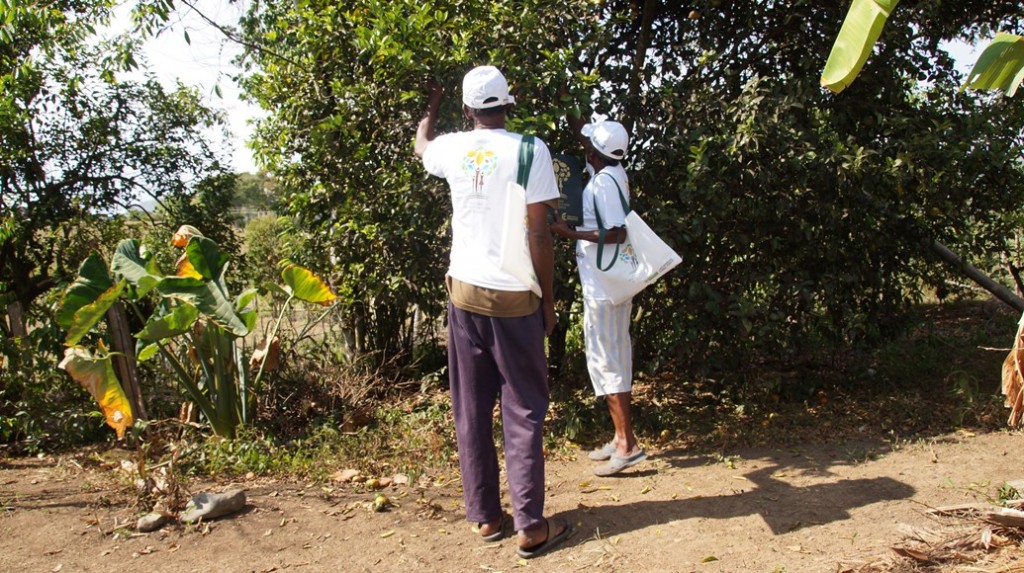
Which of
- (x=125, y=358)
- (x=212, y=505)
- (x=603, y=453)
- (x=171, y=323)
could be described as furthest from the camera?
(x=125, y=358)

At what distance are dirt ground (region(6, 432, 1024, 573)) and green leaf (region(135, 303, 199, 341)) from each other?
85cm

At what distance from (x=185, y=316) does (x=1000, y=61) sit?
14.4ft

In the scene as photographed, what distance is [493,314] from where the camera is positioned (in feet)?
12.1

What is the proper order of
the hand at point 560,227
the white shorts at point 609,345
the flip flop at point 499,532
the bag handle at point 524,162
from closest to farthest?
the bag handle at point 524,162 → the flip flop at point 499,532 → the hand at point 560,227 → the white shorts at point 609,345

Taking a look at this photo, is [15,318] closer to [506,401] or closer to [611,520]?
[506,401]

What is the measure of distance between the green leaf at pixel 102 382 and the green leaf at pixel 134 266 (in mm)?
490

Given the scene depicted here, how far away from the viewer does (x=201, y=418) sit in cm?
580

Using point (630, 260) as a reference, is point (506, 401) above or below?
below

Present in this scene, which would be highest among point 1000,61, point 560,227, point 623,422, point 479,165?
point 1000,61

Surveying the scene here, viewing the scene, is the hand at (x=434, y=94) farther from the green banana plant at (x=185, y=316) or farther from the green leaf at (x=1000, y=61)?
the green leaf at (x=1000, y=61)

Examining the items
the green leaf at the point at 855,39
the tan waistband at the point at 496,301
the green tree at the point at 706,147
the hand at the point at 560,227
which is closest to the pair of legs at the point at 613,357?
the hand at the point at 560,227

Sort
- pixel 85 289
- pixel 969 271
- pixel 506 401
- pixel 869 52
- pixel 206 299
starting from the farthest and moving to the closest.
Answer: pixel 969 271
pixel 85 289
pixel 206 299
pixel 869 52
pixel 506 401

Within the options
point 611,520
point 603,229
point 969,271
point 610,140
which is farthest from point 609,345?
point 969,271

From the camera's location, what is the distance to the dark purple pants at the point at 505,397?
372 centimetres
